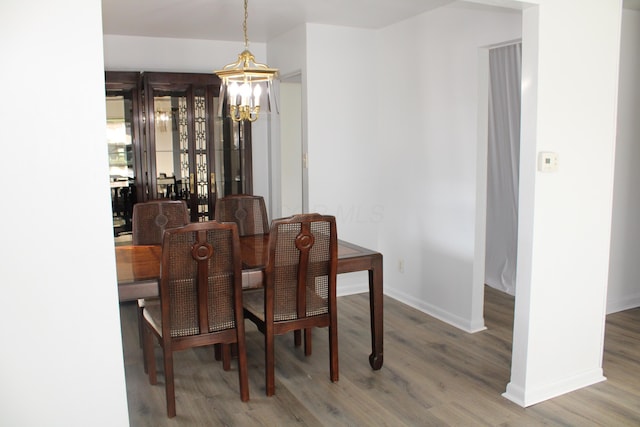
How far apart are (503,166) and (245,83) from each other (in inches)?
114

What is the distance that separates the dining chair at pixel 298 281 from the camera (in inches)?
120

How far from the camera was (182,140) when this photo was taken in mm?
5324

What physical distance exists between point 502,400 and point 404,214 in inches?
82.3

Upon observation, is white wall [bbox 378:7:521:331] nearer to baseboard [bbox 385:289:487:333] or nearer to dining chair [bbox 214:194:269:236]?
baseboard [bbox 385:289:487:333]

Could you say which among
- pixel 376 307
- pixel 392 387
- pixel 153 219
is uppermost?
pixel 153 219

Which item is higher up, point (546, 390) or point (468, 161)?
point (468, 161)

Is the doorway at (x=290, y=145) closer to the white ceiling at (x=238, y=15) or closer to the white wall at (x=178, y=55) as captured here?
the white wall at (x=178, y=55)

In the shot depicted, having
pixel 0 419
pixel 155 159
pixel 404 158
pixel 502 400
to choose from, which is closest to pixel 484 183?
pixel 404 158

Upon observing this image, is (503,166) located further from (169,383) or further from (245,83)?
(169,383)

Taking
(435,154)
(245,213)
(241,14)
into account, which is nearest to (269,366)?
(245,213)

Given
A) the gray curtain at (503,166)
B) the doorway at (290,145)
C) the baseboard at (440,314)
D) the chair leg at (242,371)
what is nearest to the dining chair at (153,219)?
the chair leg at (242,371)

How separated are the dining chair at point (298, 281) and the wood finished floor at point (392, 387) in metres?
0.22

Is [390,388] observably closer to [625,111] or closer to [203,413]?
[203,413]

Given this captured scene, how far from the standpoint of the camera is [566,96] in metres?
2.93
